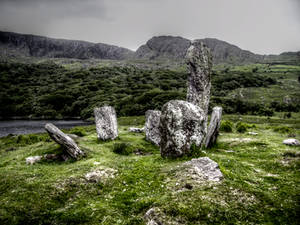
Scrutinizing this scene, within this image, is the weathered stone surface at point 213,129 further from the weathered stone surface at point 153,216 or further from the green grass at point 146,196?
the weathered stone surface at point 153,216

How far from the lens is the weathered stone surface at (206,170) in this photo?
30.8ft

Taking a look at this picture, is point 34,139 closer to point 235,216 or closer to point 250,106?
point 235,216

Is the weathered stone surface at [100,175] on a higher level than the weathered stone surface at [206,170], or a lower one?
lower

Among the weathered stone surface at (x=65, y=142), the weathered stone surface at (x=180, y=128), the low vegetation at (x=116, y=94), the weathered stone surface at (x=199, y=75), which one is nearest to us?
the weathered stone surface at (x=180, y=128)

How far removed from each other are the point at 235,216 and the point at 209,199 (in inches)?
42.5

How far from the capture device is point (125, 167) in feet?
42.7

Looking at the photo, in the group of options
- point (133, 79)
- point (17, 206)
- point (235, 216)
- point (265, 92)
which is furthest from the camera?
point (133, 79)

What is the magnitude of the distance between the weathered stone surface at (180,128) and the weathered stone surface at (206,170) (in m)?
2.78

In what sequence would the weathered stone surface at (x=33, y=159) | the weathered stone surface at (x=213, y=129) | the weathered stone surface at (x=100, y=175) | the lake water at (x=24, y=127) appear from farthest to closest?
the lake water at (x=24, y=127)
the weathered stone surface at (x=213, y=129)
the weathered stone surface at (x=33, y=159)
the weathered stone surface at (x=100, y=175)

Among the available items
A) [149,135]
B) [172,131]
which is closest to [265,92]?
[149,135]

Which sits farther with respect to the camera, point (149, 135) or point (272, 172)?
point (149, 135)

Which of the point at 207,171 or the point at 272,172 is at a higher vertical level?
the point at 207,171

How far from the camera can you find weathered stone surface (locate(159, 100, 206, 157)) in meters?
13.6

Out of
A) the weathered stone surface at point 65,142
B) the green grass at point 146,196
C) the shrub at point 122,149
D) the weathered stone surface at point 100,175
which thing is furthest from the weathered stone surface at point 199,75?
the weathered stone surface at point 65,142
